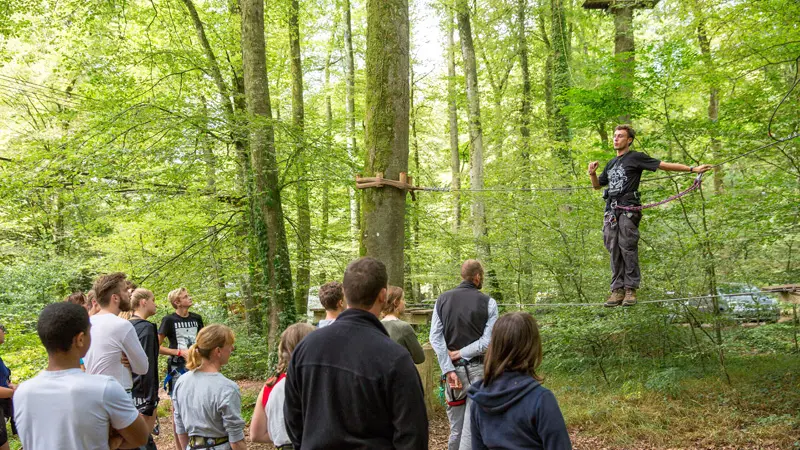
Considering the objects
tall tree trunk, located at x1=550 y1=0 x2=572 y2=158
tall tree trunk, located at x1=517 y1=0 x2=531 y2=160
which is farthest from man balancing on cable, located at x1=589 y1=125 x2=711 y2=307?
tall tree trunk, located at x1=550 y1=0 x2=572 y2=158

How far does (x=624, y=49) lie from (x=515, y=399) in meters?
10.2

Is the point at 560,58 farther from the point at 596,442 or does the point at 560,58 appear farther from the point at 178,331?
the point at 178,331

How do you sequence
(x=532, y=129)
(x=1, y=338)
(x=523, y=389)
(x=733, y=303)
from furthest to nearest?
1. (x=532, y=129)
2. (x=733, y=303)
3. (x=1, y=338)
4. (x=523, y=389)

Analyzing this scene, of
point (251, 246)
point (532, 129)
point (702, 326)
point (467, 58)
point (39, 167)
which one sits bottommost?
point (702, 326)

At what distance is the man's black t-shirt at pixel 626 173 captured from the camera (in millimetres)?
4910

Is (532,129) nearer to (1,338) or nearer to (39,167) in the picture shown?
(39,167)

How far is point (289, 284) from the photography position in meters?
8.77

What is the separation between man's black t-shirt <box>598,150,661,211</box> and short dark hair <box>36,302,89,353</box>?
14.8 feet

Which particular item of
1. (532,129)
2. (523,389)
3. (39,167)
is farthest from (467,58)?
(523,389)

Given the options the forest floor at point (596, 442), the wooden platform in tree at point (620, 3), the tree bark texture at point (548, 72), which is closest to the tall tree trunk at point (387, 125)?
the forest floor at point (596, 442)

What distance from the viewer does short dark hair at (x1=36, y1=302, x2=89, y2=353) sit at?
2.31m

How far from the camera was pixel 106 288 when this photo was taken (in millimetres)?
3662

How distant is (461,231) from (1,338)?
1023 centimetres

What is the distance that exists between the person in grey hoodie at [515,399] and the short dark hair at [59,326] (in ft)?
5.92
